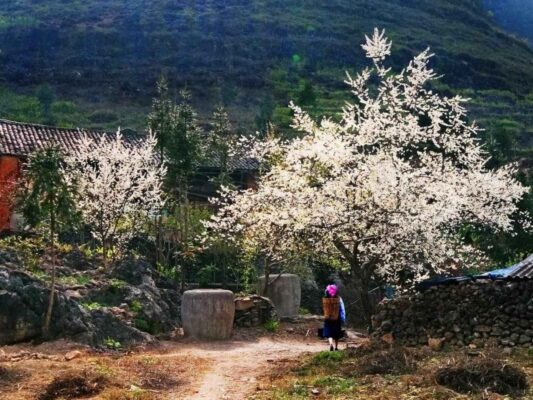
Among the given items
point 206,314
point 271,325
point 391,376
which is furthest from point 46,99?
point 391,376

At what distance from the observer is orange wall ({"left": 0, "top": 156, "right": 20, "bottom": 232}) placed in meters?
25.6

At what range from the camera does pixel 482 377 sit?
27.9 feet

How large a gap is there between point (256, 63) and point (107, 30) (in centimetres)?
2260

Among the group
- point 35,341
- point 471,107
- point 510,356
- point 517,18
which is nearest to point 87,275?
point 35,341

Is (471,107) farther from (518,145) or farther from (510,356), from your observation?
(510,356)

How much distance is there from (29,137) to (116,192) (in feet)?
31.7

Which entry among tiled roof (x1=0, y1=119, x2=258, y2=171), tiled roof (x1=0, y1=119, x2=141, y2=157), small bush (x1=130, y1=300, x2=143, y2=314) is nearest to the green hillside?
tiled roof (x1=0, y1=119, x2=258, y2=171)

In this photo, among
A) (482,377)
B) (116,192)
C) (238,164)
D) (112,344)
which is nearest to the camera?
(482,377)

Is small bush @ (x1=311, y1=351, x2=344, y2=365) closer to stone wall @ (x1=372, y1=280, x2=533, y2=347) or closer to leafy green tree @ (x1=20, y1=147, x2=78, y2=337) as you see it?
stone wall @ (x1=372, y1=280, x2=533, y2=347)

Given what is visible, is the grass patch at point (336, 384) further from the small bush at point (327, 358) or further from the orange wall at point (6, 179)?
the orange wall at point (6, 179)

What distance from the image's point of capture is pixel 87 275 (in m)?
20.1

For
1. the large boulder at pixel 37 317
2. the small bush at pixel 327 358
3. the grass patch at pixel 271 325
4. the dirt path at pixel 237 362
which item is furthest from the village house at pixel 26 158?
the small bush at pixel 327 358

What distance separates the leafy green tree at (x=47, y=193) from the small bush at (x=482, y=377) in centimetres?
897

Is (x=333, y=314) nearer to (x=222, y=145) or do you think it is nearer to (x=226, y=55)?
(x=222, y=145)
